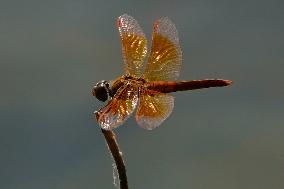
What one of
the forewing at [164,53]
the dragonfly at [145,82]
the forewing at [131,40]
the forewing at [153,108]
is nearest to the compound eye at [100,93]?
the dragonfly at [145,82]

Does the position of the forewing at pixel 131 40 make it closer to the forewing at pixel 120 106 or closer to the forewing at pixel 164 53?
the forewing at pixel 164 53

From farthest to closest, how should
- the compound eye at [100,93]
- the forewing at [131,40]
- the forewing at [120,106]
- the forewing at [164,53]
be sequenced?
the forewing at [131,40], the forewing at [164,53], the compound eye at [100,93], the forewing at [120,106]

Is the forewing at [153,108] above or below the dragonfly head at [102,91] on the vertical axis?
below

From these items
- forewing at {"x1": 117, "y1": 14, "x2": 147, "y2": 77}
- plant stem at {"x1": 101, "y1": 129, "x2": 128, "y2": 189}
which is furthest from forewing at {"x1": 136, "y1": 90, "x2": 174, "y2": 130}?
forewing at {"x1": 117, "y1": 14, "x2": 147, "y2": 77}

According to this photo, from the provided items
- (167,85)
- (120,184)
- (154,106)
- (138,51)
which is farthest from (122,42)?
(120,184)

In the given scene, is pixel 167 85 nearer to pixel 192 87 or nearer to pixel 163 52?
pixel 192 87

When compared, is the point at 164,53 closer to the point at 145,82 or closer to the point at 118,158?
the point at 145,82

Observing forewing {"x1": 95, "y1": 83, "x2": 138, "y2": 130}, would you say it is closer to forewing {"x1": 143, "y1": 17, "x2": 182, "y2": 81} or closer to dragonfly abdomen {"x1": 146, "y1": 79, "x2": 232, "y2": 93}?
dragonfly abdomen {"x1": 146, "y1": 79, "x2": 232, "y2": 93}

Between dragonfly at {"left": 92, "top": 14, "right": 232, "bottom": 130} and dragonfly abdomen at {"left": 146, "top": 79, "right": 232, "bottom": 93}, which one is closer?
dragonfly at {"left": 92, "top": 14, "right": 232, "bottom": 130}
